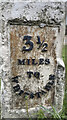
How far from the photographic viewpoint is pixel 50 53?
1.69 meters

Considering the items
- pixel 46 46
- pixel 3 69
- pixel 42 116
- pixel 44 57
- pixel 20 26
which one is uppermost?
pixel 20 26

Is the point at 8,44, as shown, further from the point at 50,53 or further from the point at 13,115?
the point at 13,115

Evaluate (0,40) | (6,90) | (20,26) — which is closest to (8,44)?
(0,40)

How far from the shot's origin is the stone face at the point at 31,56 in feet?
5.13

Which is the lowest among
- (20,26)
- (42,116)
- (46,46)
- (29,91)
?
(42,116)

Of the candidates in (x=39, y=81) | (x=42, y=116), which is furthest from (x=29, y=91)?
(x=42, y=116)

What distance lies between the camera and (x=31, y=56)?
1675mm

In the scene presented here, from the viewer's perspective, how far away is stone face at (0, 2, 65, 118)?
1562mm

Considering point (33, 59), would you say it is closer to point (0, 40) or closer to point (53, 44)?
point (53, 44)

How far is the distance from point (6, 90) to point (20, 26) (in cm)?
78

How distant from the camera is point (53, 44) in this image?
65.7 inches

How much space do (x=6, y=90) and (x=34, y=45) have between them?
2.09ft

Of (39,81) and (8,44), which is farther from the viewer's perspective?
(39,81)

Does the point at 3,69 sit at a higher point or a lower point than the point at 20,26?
lower
